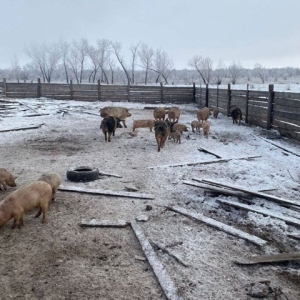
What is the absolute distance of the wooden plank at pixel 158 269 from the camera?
3.16m

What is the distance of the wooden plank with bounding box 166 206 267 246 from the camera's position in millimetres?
4180

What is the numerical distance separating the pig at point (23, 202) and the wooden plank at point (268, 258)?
113 inches

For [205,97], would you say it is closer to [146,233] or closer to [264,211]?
[264,211]

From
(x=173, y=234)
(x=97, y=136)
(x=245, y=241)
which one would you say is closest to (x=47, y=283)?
(x=173, y=234)

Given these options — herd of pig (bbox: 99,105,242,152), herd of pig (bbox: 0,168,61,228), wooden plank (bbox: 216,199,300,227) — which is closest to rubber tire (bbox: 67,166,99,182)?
herd of pig (bbox: 0,168,61,228)

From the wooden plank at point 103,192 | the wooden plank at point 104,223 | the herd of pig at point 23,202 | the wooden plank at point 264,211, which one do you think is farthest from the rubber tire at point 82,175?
the wooden plank at point 264,211

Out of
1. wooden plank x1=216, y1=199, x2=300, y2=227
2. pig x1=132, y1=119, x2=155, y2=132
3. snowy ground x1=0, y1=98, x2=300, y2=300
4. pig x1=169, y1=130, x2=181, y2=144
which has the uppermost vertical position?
pig x1=132, y1=119, x2=155, y2=132

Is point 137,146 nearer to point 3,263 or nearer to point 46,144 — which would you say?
point 46,144

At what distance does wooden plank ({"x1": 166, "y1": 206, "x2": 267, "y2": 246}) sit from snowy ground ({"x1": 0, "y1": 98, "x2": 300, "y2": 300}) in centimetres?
9

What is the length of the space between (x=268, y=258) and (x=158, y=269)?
1.31 m

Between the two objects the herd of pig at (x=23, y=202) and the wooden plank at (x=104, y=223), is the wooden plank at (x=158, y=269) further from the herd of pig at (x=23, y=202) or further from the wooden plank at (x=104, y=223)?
the herd of pig at (x=23, y=202)

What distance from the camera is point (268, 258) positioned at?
375 cm

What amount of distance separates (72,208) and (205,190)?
2422 millimetres

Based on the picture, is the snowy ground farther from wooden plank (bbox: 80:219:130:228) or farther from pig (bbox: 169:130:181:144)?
pig (bbox: 169:130:181:144)
